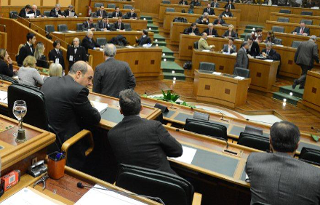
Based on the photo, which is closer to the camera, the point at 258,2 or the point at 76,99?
the point at 76,99

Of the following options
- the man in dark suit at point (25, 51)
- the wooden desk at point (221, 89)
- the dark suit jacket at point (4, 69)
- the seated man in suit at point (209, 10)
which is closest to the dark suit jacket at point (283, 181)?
the dark suit jacket at point (4, 69)

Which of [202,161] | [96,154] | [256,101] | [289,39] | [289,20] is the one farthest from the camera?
[289,20]

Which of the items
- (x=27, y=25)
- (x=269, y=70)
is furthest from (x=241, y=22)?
(x=27, y=25)

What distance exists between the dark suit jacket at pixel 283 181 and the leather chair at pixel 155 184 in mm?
453

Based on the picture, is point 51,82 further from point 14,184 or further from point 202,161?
point 202,161

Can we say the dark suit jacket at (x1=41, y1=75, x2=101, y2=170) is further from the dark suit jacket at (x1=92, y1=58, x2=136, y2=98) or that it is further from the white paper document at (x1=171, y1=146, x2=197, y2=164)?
the dark suit jacket at (x1=92, y1=58, x2=136, y2=98)

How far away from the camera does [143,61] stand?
948 centimetres

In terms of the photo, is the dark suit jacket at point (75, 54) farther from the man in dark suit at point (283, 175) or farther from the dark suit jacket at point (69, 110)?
the man in dark suit at point (283, 175)

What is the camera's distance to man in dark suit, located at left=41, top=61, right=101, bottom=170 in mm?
2639

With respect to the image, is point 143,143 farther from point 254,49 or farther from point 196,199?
point 254,49

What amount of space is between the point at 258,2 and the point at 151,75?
24.1 feet

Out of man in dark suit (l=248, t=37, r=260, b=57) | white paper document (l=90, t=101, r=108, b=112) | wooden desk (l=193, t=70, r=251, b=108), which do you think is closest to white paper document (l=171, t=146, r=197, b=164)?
white paper document (l=90, t=101, r=108, b=112)

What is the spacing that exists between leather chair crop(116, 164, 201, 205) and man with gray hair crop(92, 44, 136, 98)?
7.30 ft

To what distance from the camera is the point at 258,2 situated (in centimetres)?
1448
